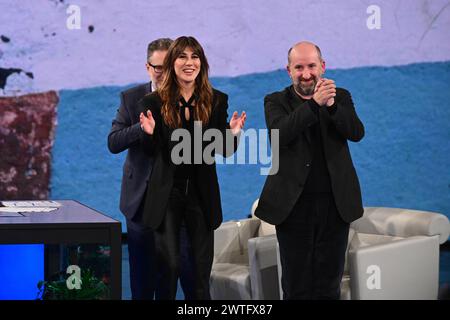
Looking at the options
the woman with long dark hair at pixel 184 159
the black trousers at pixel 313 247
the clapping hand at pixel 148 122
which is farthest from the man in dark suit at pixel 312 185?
the clapping hand at pixel 148 122

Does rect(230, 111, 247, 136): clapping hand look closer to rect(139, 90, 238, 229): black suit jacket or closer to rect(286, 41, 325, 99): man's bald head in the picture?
rect(139, 90, 238, 229): black suit jacket

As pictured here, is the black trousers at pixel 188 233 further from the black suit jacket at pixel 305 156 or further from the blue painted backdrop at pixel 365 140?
the blue painted backdrop at pixel 365 140

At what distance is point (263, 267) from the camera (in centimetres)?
435

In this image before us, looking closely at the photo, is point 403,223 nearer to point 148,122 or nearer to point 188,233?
point 188,233

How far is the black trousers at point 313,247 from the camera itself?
12.0ft

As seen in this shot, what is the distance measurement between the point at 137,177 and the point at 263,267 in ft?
2.88

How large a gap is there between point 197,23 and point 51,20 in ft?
4.34

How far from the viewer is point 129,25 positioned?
7.53 m

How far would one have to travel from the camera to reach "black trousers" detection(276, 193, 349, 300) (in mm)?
3668

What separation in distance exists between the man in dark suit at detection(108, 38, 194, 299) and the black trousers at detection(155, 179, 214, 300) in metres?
0.36

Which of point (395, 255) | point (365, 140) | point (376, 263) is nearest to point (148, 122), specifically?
point (376, 263)
